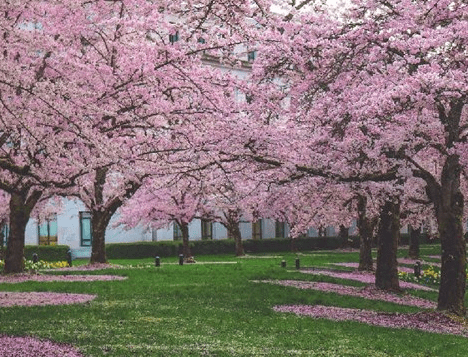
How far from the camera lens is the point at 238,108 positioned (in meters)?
19.5

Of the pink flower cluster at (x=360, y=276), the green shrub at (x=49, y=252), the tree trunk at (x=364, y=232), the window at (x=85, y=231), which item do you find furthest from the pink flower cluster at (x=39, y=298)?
the window at (x=85, y=231)

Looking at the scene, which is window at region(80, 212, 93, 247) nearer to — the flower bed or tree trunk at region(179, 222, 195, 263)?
tree trunk at region(179, 222, 195, 263)

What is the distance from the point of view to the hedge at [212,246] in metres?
55.5

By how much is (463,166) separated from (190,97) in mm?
8445

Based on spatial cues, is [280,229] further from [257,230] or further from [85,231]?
[85,231]

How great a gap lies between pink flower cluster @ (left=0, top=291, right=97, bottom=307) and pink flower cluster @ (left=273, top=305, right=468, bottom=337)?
565 cm

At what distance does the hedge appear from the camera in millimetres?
55531

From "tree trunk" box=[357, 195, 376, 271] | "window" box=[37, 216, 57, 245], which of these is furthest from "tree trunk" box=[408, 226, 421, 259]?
"window" box=[37, 216, 57, 245]

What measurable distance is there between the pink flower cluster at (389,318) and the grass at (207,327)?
0.74 metres

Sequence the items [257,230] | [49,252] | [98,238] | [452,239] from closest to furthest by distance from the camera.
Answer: [452,239]
[98,238]
[49,252]
[257,230]

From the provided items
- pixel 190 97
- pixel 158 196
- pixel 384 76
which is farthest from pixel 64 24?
pixel 158 196

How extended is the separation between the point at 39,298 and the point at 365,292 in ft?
37.9

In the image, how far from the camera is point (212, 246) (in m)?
60.4

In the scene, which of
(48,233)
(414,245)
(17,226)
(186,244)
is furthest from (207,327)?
(48,233)
